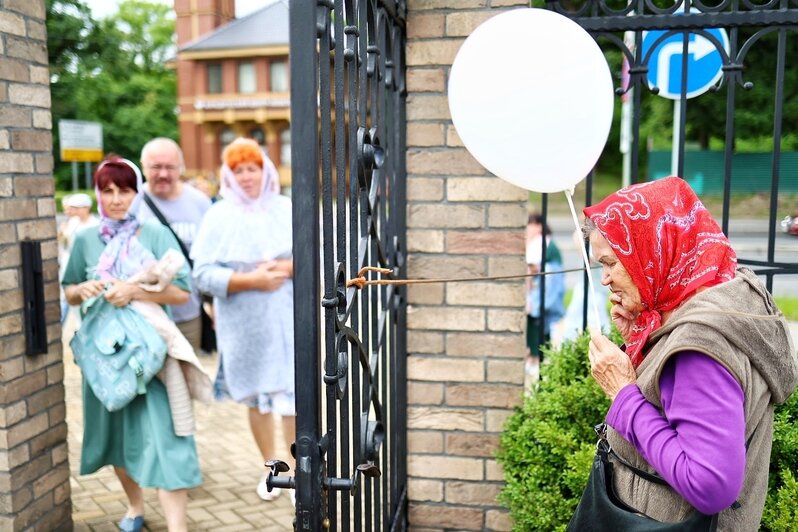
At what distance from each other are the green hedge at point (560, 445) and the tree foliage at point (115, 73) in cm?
1680

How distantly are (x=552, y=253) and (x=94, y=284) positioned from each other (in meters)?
3.94

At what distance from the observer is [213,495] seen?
4355 mm

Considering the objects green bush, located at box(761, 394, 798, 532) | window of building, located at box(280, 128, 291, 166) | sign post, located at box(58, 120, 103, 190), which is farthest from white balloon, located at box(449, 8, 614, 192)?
window of building, located at box(280, 128, 291, 166)

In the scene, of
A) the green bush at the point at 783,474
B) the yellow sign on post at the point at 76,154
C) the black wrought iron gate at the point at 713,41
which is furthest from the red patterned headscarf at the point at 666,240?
the yellow sign on post at the point at 76,154

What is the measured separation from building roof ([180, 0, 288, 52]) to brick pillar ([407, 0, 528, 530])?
38562 mm

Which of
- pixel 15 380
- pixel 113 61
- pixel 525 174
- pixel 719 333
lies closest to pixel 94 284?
pixel 15 380

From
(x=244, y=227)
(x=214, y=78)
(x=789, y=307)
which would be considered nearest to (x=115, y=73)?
(x=214, y=78)

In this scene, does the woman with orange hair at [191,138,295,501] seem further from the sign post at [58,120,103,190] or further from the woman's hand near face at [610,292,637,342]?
the sign post at [58,120,103,190]

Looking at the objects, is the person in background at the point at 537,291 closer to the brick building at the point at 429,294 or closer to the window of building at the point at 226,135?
the brick building at the point at 429,294

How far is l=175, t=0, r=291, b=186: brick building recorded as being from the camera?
4006 cm

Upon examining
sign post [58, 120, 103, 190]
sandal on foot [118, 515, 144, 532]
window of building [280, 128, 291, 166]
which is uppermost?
window of building [280, 128, 291, 166]

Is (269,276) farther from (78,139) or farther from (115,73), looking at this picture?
(115,73)

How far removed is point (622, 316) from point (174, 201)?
3798 mm

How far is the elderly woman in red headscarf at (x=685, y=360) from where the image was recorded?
156 centimetres
